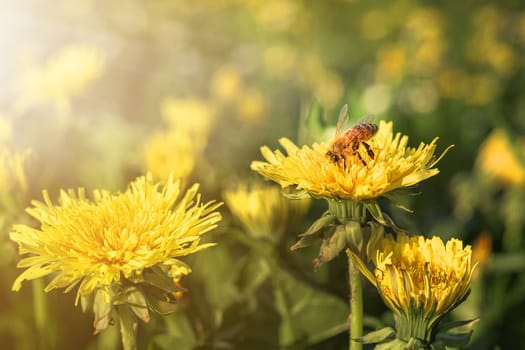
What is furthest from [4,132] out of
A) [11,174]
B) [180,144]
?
[180,144]

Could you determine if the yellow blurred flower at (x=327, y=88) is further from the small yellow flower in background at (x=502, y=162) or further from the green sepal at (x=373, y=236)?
the green sepal at (x=373, y=236)

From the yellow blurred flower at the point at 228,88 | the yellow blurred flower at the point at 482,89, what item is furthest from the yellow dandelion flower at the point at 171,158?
the yellow blurred flower at the point at 482,89

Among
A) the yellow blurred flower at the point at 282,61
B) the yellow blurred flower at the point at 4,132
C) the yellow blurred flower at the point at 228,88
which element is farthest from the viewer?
the yellow blurred flower at the point at 282,61

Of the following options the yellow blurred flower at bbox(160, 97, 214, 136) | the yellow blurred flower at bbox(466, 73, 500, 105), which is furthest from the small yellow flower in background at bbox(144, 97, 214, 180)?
the yellow blurred flower at bbox(466, 73, 500, 105)

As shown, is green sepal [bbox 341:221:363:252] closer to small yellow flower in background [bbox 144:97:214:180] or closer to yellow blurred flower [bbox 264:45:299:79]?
small yellow flower in background [bbox 144:97:214:180]

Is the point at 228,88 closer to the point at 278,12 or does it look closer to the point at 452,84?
the point at 452,84
